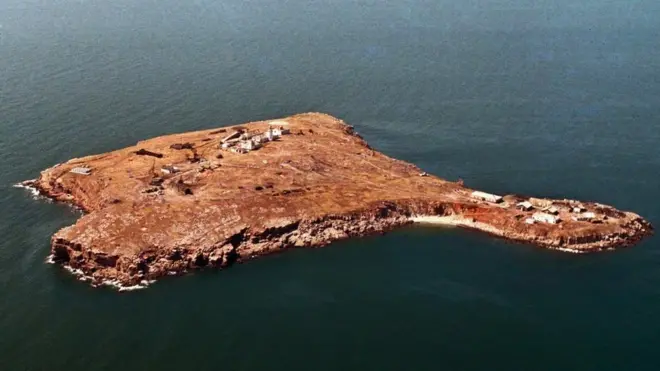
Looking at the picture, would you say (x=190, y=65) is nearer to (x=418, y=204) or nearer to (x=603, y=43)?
(x=418, y=204)

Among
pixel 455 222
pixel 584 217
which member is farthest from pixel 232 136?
pixel 584 217

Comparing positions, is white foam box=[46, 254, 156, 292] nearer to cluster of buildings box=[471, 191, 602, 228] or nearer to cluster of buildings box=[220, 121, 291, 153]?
cluster of buildings box=[220, 121, 291, 153]

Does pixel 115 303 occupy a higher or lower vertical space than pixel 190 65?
lower

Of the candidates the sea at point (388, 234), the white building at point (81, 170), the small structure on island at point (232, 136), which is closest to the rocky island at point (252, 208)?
the white building at point (81, 170)

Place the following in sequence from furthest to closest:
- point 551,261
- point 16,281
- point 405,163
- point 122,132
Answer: point 122,132 < point 405,163 < point 551,261 < point 16,281

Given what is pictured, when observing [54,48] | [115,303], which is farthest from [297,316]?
[54,48]
